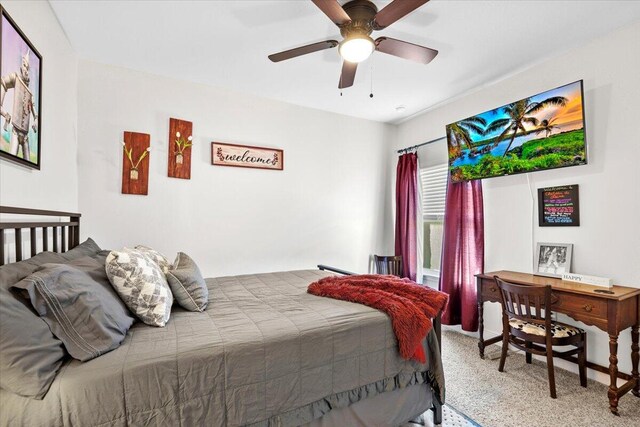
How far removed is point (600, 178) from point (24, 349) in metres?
3.45

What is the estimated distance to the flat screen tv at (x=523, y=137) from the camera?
2.34 meters

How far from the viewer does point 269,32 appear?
7.36ft

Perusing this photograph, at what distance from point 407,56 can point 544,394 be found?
2.53m

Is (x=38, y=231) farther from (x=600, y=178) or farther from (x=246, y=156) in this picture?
(x=600, y=178)

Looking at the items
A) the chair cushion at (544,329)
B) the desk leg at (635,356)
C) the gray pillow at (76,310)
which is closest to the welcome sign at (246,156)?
the gray pillow at (76,310)

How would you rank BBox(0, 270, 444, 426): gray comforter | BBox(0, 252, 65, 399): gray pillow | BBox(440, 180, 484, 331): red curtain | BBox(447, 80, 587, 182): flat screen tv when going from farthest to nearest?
BBox(440, 180, 484, 331): red curtain, BBox(447, 80, 587, 182): flat screen tv, BBox(0, 270, 444, 426): gray comforter, BBox(0, 252, 65, 399): gray pillow

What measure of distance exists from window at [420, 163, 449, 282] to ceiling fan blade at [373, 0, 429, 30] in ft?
7.16

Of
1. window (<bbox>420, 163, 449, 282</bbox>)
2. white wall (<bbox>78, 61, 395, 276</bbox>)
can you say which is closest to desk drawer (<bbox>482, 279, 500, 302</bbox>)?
window (<bbox>420, 163, 449, 282</bbox>)

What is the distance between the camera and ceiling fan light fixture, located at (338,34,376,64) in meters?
1.81

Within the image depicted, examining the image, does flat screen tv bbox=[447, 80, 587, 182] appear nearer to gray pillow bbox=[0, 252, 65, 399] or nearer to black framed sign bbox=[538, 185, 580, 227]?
black framed sign bbox=[538, 185, 580, 227]

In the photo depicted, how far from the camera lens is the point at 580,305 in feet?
6.82

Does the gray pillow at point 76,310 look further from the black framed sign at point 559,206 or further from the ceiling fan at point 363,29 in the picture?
the black framed sign at point 559,206

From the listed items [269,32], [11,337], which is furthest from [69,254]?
[269,32]

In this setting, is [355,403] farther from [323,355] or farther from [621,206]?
[621,206]
